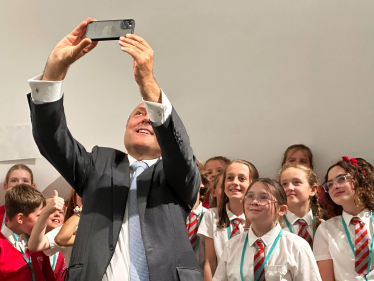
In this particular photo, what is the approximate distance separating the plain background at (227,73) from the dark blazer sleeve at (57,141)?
8.15ft

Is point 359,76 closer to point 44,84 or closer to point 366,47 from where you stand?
point 366,47

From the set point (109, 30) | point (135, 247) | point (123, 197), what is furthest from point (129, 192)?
point (109, 30)

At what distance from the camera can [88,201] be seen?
1.43m

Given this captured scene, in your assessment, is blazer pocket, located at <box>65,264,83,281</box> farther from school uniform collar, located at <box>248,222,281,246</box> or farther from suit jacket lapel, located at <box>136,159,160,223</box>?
school uniform collar, located at <box>248,222,281,246</box>

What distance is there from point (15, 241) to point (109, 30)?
1.68 metres

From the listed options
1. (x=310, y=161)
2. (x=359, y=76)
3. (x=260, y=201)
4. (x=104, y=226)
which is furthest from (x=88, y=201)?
(x=359, y=76)

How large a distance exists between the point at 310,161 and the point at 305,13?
4.03 feet

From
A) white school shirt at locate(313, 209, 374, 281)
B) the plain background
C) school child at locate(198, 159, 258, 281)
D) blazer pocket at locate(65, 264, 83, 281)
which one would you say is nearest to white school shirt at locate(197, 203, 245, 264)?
school child at locate(198, 159, 258, 281)

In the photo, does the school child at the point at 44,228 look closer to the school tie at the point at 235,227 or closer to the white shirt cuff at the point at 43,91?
the white shirt cuff at the point at 43,91

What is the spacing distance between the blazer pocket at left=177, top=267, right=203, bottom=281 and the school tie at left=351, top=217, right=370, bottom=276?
1313 millimetres

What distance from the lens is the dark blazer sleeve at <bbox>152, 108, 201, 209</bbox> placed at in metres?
1.34

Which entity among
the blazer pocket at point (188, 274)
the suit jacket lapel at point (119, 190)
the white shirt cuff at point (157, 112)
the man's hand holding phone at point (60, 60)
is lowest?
the blazer pocket at point (188, 274)

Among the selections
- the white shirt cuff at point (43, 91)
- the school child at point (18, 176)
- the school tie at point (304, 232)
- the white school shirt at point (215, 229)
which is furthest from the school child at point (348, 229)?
the school child at point (18, 176)

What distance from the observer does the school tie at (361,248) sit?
234cm
